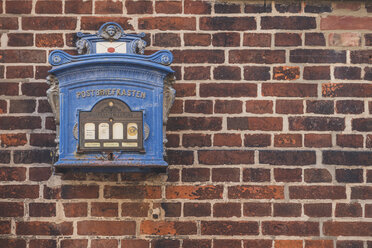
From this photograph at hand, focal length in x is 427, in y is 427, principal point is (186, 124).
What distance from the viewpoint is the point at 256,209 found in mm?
2299

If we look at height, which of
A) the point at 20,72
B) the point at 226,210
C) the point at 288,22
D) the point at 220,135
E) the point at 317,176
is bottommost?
the point at 226,210

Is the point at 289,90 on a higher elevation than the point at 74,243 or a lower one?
higher

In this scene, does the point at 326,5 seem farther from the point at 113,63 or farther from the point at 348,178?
the point at 113,63

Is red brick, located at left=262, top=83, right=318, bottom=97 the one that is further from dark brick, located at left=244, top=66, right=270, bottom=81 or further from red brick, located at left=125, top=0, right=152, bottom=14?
red brick, located at left=125, top=0, right=152, bottom=14

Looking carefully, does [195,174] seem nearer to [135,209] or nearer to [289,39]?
[135,209]

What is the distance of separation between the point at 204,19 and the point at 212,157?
764 mm

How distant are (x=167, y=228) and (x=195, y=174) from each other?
324 millimetres

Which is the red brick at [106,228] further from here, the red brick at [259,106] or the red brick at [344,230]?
the red brick at [344,230]

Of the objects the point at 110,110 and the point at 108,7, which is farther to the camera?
the point at 108,7

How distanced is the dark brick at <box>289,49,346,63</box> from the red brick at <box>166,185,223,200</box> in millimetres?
831

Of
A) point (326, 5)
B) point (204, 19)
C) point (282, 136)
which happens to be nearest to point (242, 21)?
point (204, 19)

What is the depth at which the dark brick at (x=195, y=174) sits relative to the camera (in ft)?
7.57

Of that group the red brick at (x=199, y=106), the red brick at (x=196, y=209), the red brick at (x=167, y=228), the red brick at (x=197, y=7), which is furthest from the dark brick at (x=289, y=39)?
the red brick at (x=167, y=228)

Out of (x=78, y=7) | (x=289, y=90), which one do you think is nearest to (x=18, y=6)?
(x=78, y=7)
